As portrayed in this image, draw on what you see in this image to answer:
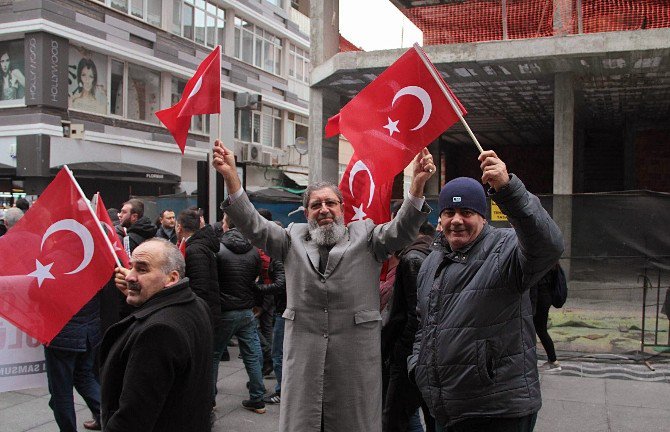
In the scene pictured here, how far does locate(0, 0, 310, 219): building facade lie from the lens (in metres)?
22.8

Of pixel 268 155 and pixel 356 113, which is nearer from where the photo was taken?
pixel 356 113

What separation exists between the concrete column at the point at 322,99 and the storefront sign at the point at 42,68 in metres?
11.8

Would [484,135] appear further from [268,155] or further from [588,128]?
[268,155]

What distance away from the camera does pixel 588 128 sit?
24.3 metres

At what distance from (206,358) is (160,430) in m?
0.36

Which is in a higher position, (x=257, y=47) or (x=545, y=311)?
(x=257, y=47)

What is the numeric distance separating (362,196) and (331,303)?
1.54m

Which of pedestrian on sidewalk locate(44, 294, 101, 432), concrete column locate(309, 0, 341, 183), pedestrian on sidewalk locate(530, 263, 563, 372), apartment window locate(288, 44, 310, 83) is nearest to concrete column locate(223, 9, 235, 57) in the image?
apartment window locate(288, 44, 310, 83)

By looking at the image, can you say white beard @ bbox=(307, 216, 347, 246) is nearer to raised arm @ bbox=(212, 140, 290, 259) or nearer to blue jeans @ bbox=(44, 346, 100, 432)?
raised arm @ bbox=(212, 140, 290, 259)

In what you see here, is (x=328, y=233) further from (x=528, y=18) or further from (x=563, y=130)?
(x=563, y=130)

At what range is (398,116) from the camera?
4594 mm

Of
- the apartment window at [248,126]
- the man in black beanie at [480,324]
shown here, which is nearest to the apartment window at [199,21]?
the apartment window at [248,126]

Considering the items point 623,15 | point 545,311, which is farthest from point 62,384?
point 623,15

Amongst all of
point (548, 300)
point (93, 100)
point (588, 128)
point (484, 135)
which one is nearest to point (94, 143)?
point (93, 100)
